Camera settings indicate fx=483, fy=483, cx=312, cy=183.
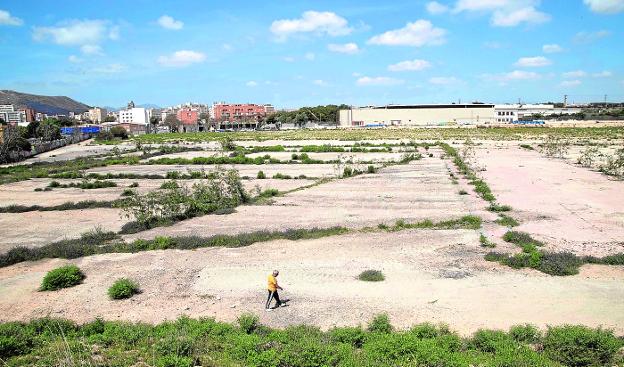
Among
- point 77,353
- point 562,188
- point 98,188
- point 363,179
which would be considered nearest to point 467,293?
point 77,353

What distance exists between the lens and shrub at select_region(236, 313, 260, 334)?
10898 millimetres

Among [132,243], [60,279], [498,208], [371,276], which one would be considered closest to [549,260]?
[371,276]

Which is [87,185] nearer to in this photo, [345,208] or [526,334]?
[345,208]

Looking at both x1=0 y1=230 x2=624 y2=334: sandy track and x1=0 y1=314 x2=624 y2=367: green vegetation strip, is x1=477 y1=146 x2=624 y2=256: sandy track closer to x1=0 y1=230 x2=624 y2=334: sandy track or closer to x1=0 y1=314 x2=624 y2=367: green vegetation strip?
x1=0 y1=230 x2=624 y2=334: sandy track

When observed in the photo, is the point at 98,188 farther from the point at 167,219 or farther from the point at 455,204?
the point at 455,204

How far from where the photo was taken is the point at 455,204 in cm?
2506

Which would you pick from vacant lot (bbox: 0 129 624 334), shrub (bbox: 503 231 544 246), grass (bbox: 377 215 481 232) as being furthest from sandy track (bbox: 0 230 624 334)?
grass (bbox: 377 215 481 232)

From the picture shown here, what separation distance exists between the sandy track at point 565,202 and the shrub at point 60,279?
15614 mm

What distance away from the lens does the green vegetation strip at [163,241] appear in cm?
1761

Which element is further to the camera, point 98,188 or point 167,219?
point 98,188

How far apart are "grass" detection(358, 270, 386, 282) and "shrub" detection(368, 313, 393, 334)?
300cm

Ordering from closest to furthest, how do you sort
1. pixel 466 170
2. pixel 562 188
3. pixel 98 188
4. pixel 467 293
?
pixel 467 293 < pixel 562 188 < pixel 98 188 < pixel 466 170

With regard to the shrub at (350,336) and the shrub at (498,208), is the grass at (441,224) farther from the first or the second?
the shrub at (350,336)

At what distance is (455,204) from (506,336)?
15.6 metres
